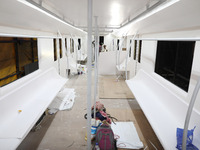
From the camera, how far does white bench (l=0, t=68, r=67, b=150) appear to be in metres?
1.70

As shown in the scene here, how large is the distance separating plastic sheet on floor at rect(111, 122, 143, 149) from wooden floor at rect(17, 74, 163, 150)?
0.09 m

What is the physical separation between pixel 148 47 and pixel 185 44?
0.83 m

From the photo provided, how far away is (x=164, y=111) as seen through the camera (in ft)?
8.14

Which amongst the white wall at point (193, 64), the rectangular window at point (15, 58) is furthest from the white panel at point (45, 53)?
the white wall at point (193, 64)

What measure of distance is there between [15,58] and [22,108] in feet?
3.09

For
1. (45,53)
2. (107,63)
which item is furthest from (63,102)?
(107,63)

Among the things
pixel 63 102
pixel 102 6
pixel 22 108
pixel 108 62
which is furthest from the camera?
pixel 108 62

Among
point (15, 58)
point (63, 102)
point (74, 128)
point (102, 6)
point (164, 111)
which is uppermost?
point (102, 6)

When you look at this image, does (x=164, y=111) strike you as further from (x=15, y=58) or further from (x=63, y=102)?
(x=15, y=58)

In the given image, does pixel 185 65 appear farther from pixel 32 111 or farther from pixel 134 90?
pixel 32 111

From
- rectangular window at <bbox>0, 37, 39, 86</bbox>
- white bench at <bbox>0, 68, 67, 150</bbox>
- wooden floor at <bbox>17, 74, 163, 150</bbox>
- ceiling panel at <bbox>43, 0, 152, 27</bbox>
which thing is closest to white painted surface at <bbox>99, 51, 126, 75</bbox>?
wooden floor at <bbox>17, 74, 163, 150</bbox>

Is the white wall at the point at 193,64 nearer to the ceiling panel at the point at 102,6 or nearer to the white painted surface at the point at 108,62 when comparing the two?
the ceiling panel at the point at 102,6

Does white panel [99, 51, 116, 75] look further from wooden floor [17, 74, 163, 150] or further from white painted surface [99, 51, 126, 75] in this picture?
wooden floor [17, 74, 163, 150]

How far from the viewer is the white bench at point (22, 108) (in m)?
1.70
